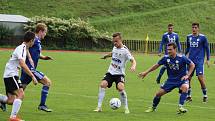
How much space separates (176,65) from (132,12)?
58.9 metres

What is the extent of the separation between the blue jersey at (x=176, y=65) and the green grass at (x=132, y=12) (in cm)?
4796

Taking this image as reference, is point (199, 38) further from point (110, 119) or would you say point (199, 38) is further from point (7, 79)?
point (7, 79)

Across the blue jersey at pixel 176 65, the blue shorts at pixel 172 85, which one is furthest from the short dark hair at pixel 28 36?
the blue shorts at pixel 172 85

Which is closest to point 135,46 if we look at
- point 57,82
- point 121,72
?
point 57,82

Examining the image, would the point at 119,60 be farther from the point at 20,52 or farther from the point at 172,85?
the point at 20,52

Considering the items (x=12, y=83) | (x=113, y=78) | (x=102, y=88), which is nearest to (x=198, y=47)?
(x=113, y=78)

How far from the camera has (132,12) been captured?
7331cm

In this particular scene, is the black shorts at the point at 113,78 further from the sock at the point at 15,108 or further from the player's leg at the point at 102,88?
the sock at the point at 15,108

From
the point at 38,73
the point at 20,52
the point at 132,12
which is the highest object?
the point at 20,52

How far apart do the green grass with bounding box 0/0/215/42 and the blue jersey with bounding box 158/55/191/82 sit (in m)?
48.0

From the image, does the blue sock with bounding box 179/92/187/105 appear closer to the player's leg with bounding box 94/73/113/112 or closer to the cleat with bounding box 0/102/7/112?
the player's leg with bounding box 94/73/113/112

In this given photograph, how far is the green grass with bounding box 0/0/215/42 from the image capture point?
66750 mm

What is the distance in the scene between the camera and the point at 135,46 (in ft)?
177

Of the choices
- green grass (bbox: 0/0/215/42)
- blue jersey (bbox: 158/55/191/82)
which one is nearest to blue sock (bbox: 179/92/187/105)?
blue jersey (bbox: 158/55/191/82)
